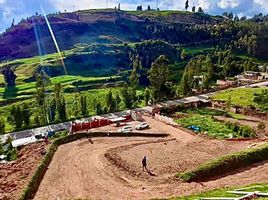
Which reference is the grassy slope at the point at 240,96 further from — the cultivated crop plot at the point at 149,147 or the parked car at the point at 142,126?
the parked car at the point at 142,126

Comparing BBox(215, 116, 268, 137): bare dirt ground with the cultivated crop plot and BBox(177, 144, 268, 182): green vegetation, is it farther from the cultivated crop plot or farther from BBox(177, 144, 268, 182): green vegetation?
BBox(177, 144, 268, 182): green vegetation

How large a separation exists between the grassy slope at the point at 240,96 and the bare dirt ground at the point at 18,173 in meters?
47.5

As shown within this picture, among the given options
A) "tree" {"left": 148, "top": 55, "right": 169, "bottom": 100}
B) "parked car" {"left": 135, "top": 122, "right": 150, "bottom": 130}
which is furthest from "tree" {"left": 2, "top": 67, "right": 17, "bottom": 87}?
"parked car" {"left": 135, "top": 122, "right": 150, "bottom": 130}

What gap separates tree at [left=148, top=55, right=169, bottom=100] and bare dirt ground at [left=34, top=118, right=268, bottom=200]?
125 feet

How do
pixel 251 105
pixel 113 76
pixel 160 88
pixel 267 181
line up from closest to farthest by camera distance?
pixel 267 181
pixel 251 105
pixel 160 88
pixel 113 76

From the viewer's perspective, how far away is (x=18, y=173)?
39.0m

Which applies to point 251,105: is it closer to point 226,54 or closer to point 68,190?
point 68,190

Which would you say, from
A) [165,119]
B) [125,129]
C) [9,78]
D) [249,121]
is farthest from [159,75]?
[9,78]

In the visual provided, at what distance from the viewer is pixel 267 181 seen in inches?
1378

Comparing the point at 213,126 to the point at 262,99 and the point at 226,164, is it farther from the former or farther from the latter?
the point at 226,164

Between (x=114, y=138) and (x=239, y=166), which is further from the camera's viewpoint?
(x=114, y=138)

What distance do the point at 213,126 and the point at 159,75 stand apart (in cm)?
2852

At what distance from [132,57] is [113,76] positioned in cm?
2289

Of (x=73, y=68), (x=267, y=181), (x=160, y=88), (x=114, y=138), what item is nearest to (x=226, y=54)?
(x=73, y=68)
